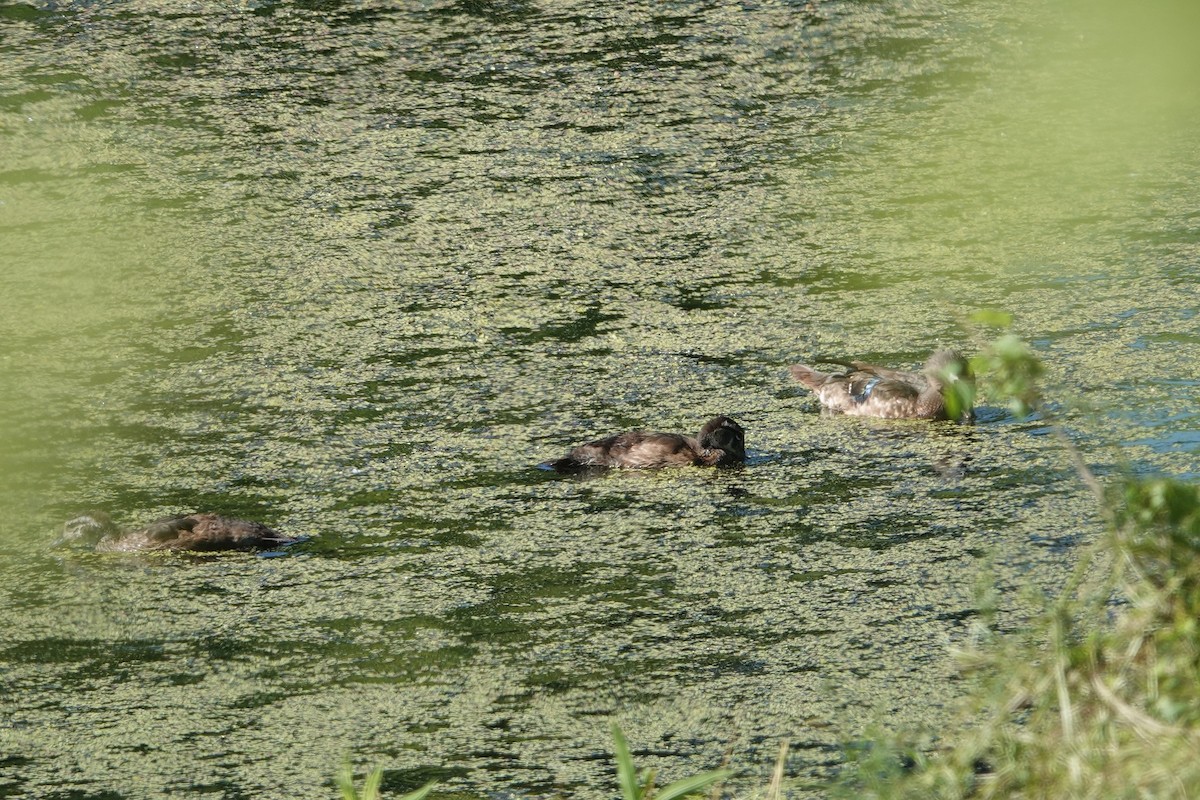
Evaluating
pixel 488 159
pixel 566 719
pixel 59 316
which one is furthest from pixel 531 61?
pixel 566 719

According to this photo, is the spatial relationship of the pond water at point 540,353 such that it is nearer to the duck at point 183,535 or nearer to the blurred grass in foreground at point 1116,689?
the duck at point 183,535

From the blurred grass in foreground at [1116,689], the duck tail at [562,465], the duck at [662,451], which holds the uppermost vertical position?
the blurred grass in foreground at [1116,689]

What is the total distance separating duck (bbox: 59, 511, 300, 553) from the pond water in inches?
2.2

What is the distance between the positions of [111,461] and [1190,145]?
11.8 ft

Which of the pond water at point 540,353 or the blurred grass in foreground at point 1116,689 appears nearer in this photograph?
the blurred grass in foreground at point 1116,689

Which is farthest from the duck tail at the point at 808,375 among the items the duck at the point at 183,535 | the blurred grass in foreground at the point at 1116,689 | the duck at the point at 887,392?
the blurred grass in foreground at the point at 1116,689

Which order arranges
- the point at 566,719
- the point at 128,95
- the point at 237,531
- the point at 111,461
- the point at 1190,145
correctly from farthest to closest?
the point at 128,95
the point at 1190,145
the point at 111,461
the point at 237,531
the point at 566,719

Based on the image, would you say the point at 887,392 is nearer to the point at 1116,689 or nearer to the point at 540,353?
the point at 540,353

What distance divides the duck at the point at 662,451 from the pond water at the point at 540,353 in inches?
2.0

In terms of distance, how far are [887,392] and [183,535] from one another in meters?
1.68

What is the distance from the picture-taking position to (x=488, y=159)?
18.1 feet

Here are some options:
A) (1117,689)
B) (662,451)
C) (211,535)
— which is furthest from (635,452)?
(1117,689)

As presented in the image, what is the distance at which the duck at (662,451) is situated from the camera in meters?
3.86

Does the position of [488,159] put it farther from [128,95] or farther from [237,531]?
[237,531]
